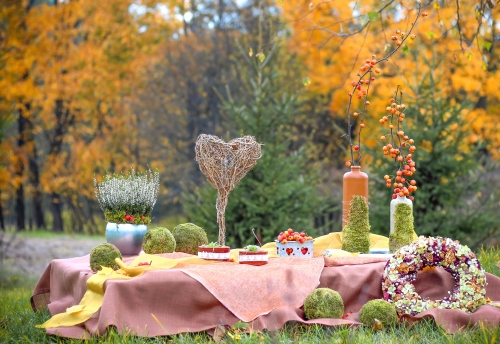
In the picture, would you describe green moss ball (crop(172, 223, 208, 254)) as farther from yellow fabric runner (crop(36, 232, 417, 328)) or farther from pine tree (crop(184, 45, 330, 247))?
pine tree (crop(184, 45, 330, 247))

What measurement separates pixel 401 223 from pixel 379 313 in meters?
0.92

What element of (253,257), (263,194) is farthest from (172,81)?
(253,257)

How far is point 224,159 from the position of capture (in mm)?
4496

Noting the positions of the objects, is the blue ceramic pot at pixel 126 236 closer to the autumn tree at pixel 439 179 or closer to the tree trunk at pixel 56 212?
the autumn tree at pixel 439 179

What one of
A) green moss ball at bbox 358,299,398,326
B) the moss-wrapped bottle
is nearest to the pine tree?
the moss-wrapped bottle

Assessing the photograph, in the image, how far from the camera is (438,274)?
13.8 feet

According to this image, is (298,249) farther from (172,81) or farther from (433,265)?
(172,81)

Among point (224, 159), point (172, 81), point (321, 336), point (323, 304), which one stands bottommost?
point (321, 336)

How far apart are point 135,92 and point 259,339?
15.1m

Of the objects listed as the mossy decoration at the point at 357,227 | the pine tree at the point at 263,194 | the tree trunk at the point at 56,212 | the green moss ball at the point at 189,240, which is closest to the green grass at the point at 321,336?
the mossy decoration at the point at 357,227

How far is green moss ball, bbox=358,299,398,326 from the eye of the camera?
3.72 meters

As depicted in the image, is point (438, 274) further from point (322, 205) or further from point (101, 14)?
point (101, 14)

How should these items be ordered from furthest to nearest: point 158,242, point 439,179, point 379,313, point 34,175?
point 34,175
point 439,179
point 158,242
point 379,313

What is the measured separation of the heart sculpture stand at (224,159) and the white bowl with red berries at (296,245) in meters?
0.43
